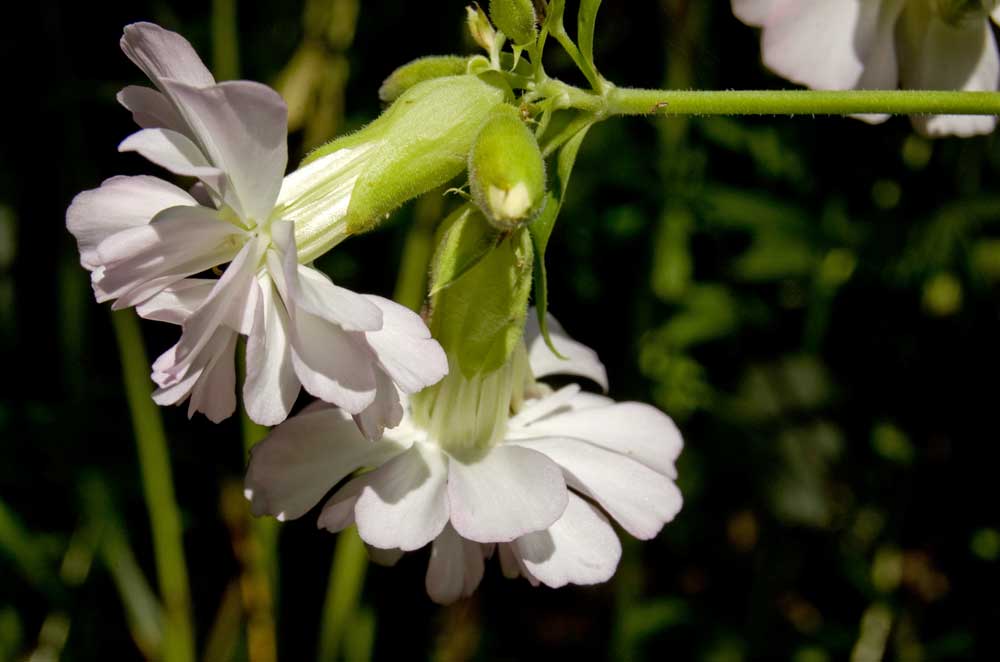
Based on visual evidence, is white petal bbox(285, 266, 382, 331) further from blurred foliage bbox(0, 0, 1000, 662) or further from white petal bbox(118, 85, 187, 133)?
blurred foliage bbox(0, 0, 1000, 662)

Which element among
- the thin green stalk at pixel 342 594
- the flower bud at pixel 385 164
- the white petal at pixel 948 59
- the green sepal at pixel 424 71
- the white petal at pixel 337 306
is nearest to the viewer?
the white petal at pixel 337 306

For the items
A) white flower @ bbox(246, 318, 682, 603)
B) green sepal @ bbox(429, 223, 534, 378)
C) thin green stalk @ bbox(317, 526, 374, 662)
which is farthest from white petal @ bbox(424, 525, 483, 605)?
thin green stalk @ bbox(317, 526, 374, 662)

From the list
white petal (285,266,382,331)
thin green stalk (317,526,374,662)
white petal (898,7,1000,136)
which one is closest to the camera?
white petal (285,266,382,331)

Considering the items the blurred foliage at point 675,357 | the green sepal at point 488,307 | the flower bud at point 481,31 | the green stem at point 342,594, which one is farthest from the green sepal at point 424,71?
the green stem at point 342,594

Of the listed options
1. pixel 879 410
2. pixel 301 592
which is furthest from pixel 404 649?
pixel 879 410

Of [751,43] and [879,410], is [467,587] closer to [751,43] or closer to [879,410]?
[879,410]

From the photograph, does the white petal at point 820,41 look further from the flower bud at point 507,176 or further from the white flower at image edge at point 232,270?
the white flower at image edge at point 232,270
